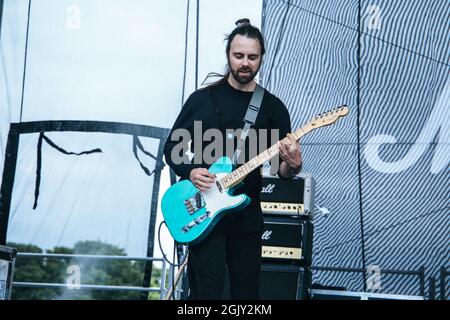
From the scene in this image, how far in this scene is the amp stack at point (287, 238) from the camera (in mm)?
4559

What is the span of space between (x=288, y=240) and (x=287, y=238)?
0.04 feet

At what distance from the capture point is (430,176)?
16.9 feet

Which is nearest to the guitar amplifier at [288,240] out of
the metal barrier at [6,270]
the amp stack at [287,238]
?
the amp stack at [287,238]

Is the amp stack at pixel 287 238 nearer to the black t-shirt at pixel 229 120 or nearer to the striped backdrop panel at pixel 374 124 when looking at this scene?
the striped backdrop panel at pixel 374 124

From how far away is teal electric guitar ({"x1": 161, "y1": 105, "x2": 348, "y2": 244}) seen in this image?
3336 mm

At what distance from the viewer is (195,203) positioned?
3.46 m

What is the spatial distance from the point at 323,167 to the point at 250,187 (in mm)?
1993

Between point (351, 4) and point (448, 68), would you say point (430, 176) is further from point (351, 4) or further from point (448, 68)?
point (351, 4)

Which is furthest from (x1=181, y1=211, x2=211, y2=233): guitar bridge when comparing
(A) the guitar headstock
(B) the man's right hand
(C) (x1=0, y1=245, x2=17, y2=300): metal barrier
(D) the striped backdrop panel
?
(D) the striped backdrop panel

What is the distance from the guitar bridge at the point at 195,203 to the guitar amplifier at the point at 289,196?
1286 mm

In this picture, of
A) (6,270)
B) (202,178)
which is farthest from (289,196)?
(6,270)

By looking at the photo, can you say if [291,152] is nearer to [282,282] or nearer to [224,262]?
[224,262]

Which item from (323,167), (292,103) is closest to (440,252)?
(323,167)

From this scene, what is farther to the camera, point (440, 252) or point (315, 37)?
point (315, 37)
